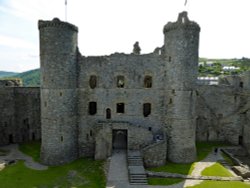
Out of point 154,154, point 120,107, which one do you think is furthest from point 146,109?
point 154,154

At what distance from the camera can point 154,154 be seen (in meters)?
26.4

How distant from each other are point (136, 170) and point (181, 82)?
32.9 feet

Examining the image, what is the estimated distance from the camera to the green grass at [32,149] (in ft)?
101

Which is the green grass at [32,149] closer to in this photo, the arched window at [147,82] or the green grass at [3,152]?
the green grass at [3,152]

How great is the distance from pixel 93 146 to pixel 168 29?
15.4 m

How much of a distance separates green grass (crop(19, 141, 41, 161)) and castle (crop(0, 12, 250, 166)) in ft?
11.7

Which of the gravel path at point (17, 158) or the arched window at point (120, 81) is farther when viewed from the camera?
the arched window at point (120, 81)

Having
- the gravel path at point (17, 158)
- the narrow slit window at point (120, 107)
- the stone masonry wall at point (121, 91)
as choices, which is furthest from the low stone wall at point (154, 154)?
the gravel path at point (17, 158)

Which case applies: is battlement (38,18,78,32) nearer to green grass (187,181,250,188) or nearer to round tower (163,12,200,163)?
round tower (163,12,200,163)

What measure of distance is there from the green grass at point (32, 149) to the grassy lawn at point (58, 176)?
2.50 meters

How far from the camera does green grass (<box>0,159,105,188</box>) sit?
23.1 meters

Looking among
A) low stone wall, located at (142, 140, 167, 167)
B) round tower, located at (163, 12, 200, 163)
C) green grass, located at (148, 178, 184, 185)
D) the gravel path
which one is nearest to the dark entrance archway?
low stone wall, located at (142, 140, 167, 167)

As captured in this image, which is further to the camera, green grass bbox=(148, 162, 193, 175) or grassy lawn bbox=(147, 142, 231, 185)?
green grass bbox=(148, 162, 193, 175)

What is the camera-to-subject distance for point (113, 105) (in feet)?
98.4
